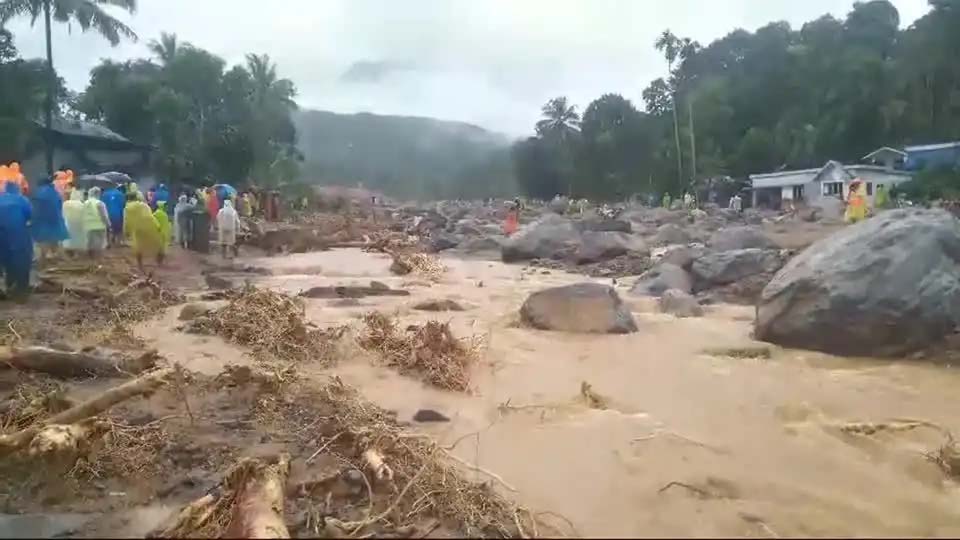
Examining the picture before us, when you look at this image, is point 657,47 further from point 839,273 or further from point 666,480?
point 666,480

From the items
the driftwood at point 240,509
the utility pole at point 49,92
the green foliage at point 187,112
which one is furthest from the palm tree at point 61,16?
the driftwood at point 240,509

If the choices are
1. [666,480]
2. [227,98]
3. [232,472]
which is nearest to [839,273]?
[666,480]

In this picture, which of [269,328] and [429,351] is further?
[269,328]

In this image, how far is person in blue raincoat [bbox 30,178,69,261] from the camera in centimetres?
1261

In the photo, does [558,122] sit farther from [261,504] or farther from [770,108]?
[261,504]

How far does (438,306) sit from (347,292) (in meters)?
1.70

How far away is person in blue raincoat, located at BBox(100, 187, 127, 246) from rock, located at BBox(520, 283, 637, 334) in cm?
1114

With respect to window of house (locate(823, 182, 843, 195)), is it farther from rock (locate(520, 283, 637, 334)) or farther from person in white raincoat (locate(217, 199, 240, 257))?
rock (locate(520, 283, 637, 334))

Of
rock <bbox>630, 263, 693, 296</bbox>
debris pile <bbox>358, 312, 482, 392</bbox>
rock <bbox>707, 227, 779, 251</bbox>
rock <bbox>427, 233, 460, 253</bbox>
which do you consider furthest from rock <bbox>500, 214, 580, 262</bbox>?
debris pile <bbox>358, 312, 482, 392</bbox>

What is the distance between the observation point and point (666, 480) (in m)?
4.36

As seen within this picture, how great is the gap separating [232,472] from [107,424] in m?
1.10

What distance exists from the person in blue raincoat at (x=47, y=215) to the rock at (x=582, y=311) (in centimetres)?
766

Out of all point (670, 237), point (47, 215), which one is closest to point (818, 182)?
point (670, 237)

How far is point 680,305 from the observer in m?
10.6
